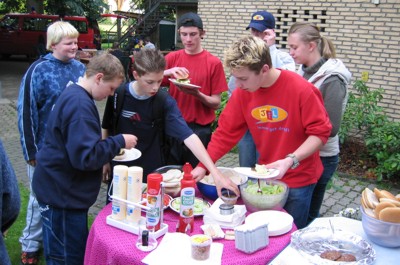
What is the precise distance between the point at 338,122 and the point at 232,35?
6657 mm

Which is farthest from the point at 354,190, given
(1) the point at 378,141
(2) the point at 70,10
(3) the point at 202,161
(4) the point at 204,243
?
(2) the point at 70,10

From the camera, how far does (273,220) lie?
83.9 inches

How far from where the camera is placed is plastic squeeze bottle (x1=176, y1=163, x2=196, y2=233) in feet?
6.72

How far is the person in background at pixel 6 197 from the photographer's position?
1.59m

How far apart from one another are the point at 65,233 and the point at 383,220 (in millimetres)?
1746

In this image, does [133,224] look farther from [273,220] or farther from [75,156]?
[273,220]

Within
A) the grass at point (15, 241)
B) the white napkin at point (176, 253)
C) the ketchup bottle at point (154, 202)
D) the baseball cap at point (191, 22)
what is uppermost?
the baseball cap at point (191, 22)

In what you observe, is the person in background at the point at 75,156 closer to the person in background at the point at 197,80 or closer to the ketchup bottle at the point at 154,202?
the ketchup bottle at the point at 154,202

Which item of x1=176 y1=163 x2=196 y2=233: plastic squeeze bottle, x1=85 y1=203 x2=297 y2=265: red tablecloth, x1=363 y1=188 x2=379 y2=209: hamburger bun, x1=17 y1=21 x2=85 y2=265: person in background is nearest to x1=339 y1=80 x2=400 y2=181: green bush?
x1=363 y1=188 x2=379 y2=209: hamburger bun

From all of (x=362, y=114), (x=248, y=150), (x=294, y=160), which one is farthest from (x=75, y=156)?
(x=362, y=114)

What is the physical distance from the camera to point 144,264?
1812mm

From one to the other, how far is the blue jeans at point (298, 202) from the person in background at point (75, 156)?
105cm

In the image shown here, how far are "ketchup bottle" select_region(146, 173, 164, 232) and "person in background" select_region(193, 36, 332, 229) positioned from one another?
21.2 inches

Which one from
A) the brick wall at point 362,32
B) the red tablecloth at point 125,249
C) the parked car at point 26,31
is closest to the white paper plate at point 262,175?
the red tablecloth at point 125,249
